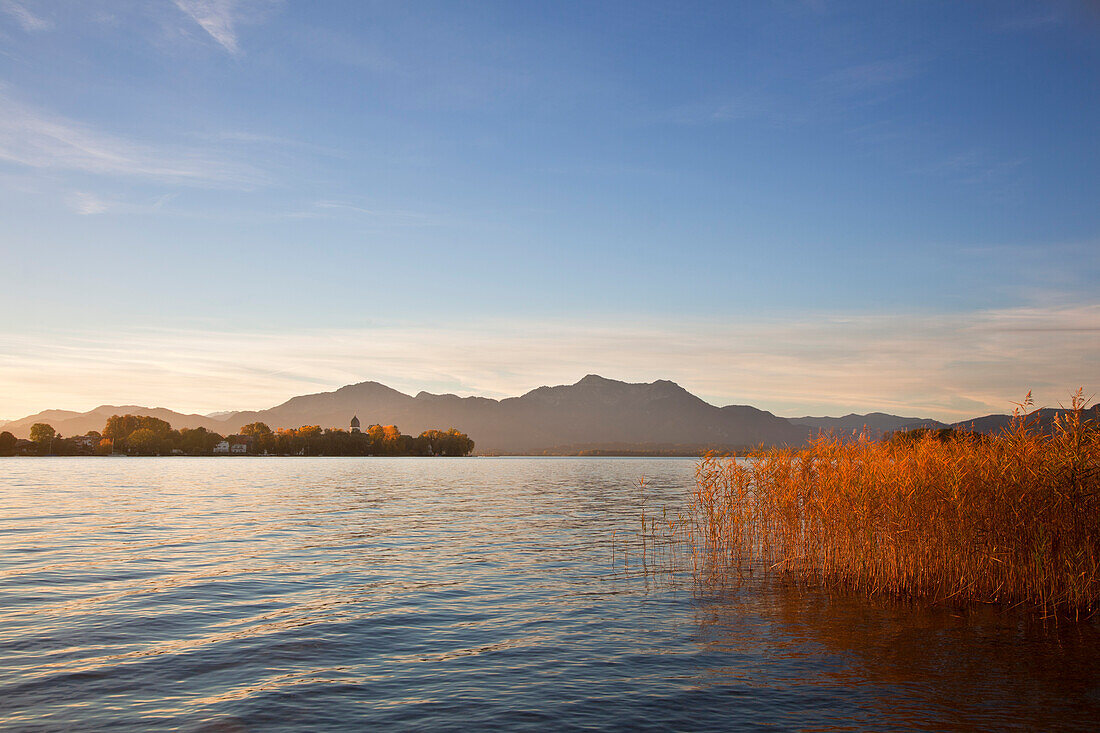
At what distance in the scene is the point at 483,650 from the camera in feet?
56.2

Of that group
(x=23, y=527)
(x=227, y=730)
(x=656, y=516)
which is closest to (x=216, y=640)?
(x=227, y=730)

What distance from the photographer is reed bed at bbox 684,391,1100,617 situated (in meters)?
19.9

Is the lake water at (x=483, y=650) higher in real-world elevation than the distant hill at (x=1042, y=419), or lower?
lower

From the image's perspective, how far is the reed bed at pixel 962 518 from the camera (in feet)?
65.2

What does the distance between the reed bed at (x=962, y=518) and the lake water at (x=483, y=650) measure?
1.33 metres

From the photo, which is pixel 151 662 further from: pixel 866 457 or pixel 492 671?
pixel 866 457

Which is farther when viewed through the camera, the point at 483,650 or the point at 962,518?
the point at 962,518

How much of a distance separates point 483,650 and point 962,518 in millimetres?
14449

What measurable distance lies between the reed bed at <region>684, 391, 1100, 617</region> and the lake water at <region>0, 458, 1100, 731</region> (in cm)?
133

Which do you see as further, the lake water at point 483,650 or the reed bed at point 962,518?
the reed bed at point 962,518

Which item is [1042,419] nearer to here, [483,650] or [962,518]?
[962,518]

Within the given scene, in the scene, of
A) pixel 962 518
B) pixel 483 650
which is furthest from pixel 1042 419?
pixel 483 650

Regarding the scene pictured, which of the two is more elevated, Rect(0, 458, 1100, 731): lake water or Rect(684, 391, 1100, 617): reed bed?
Rect(684, 391, 1100, 617): reed bed

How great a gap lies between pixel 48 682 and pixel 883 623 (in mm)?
20054
